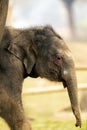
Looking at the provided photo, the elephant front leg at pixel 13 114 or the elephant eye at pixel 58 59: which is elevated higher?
the elephant eye at pixel 58 59

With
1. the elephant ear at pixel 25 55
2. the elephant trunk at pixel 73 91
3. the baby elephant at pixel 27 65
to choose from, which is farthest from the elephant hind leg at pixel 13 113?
the elephant trunk at pixel 73 91

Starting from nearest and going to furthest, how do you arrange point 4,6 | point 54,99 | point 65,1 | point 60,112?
point 4,6 < point 60,112 < point 54,99 < point 65,1

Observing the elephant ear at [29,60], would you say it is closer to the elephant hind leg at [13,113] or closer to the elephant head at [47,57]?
the elephant head at [47,57]

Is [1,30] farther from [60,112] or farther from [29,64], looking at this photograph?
[60,112]

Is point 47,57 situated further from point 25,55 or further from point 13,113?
point 13,113

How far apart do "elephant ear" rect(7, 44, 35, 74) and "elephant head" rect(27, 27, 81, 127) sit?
0.06 metres

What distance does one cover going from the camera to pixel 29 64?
598 cm

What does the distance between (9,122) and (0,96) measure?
0.28 m

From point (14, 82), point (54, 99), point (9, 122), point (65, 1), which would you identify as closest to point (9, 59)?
point (14, 82)

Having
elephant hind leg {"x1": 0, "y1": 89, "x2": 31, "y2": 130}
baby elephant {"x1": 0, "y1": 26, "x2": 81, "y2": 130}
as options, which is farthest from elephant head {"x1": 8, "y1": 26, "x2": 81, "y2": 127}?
elephant hind leg {"x1": 0, "y1": 89, "x2": 31, "y2": 130}

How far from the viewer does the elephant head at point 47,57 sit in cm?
588

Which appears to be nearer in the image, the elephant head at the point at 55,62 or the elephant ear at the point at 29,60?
the elephant head at the point at 55,62

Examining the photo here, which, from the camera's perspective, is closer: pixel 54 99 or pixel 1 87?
pixel 1 87

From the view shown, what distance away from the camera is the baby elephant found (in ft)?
19.0
